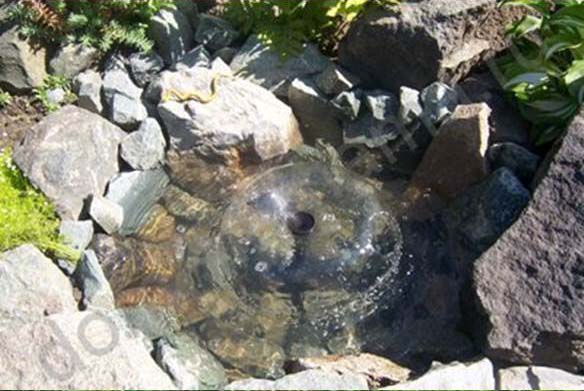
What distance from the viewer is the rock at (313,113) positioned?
6074 millimetres

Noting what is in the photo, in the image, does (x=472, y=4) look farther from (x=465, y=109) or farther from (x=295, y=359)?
(x=295, y=359)

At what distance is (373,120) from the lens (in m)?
5.98

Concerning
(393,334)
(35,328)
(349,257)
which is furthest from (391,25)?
(35,328)

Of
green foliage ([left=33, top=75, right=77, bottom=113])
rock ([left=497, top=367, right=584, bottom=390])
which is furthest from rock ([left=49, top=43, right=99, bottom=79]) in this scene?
rock ([left=497, top=367, right=584, bottom=390])

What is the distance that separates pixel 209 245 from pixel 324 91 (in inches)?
55.8

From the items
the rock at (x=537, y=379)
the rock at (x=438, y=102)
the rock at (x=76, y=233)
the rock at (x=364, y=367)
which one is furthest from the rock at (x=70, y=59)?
the rock at (x=537, y=379)

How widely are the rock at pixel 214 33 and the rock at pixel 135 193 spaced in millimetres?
1099

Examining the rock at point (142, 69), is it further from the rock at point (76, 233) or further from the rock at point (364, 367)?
the rock at point (364, 367)

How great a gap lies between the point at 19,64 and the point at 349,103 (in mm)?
2368

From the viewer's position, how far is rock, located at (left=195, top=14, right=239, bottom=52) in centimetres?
631

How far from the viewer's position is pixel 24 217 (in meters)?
5.23

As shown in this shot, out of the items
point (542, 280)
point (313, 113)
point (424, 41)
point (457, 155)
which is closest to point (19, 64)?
point (313, 113)

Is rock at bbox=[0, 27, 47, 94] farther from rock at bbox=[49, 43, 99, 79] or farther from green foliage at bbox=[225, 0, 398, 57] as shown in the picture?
green foliage at bbox=[225, 0, 398, 57]

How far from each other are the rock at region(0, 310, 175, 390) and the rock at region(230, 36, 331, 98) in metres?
2.38
